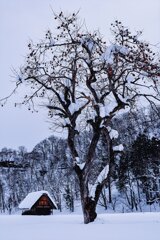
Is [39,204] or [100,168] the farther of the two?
[100,168]

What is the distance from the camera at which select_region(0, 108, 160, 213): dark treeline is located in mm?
48188

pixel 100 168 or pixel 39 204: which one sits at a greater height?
pixel 100 168

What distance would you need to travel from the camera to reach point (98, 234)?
8.13 meters

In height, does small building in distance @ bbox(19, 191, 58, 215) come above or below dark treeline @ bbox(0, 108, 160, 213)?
below

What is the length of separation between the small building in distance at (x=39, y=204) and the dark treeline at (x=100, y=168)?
7.49m

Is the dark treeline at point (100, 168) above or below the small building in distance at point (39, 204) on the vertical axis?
above

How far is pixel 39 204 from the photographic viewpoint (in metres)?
45.2

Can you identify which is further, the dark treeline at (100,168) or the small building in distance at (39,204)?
the dark treeline at (100,168)

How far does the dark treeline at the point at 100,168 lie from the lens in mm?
48188

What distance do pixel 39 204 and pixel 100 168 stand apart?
40.9ft

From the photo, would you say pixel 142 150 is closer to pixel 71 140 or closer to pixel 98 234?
pixel 71 140

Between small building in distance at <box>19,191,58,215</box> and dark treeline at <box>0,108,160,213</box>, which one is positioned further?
dark treeline at <box>0,108,160,213</box>

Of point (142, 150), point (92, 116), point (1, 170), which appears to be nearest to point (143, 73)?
point (92, 116)

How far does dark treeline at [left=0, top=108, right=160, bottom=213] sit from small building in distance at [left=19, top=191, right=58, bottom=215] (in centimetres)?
749
